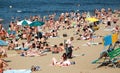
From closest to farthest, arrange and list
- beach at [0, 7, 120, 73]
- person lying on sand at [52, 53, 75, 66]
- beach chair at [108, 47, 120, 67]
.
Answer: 1. beach chair at [108, 47, 120, 67]
2. beach at [0, 7, 120, 73]
3. person lying on sand at [52, 53, 75, 66]

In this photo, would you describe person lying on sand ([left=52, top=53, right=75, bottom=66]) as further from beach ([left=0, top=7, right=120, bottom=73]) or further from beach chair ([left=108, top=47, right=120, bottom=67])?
beach chair ([left=108, top=47, right=120, bottom=67])

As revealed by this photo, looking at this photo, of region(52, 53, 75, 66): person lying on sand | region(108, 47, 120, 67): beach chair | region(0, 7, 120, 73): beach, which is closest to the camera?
region(108, 47, 120, 67): beach chair

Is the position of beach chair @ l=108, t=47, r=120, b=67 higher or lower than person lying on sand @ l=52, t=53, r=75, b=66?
higher

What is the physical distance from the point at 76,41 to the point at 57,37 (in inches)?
95.5

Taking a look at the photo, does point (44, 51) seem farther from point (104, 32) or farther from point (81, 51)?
point (104, 32)

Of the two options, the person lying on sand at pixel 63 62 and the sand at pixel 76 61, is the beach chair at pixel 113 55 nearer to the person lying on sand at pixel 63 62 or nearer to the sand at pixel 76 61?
the sand at pixel 76 61

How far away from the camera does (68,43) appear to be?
19.0m

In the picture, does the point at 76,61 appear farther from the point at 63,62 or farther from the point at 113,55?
the point at 113,55

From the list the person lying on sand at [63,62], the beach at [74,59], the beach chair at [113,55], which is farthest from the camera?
the person lying on sand at [63,62]

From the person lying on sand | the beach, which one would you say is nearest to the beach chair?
the beach

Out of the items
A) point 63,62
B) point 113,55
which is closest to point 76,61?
point 63,62

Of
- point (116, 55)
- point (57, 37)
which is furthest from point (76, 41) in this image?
point (116, 55)

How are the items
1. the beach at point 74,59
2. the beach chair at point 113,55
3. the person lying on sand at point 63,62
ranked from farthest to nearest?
the person lying on sand at point 63,62 → the beach at point 74,59 → the beach chair at point 113,55

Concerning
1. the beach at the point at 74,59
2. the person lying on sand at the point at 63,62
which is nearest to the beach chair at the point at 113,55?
the beach at the point at 74,59
